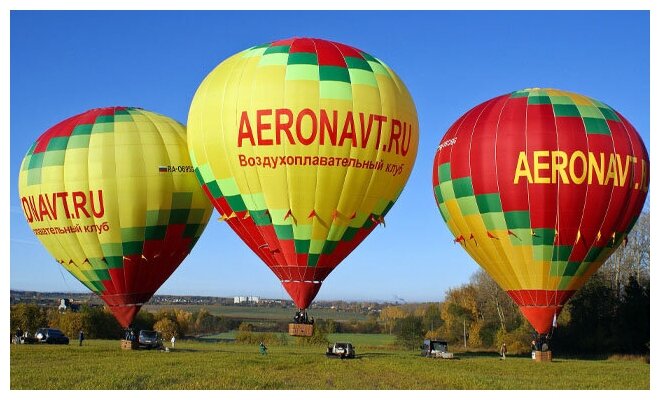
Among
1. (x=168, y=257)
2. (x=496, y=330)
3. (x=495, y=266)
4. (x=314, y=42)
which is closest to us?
(x=314, y=42)

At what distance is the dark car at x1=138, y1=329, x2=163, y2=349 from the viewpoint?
102 ft

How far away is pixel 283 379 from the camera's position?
815 inches

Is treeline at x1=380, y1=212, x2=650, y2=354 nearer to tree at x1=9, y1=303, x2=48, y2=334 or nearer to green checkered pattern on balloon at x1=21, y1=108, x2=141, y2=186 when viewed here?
green checkered pattern on balloon at x1=21, y1=108, x2=141, y2=186

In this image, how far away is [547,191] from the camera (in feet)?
82.1

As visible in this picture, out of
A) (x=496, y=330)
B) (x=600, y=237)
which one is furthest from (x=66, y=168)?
(x=496, y=330)

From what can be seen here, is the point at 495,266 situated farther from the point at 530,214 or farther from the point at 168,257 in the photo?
the point at 168,257

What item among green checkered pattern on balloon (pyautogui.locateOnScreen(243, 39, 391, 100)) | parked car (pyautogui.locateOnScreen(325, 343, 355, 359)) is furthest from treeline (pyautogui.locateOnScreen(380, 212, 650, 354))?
green checkered pattern on balloon (pyautogui.locateOnScreen(243, 39, 391, 100))

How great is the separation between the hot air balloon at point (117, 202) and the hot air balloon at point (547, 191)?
9.77 meters

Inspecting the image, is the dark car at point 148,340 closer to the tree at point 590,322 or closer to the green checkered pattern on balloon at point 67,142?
the green checkered pattern on balloon at point 67,142

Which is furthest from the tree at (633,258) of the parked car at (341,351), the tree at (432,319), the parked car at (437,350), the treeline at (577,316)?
the parked car at (341,351)

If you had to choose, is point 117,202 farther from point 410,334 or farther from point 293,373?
point 410,334

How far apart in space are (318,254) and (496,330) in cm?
2703

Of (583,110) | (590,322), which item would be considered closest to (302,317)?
(583,110)

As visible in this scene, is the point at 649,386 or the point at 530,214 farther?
the point at 530,214
